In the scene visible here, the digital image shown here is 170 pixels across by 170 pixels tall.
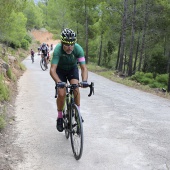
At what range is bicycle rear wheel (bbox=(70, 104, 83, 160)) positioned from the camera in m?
4.45

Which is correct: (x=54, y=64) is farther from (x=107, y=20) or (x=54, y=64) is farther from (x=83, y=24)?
(x=83, y=24)

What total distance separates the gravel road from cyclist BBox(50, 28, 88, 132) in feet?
2.46

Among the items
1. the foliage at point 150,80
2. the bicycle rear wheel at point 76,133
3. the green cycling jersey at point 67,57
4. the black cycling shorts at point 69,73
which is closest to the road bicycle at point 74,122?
the bicycle rear wheel at point 76,133

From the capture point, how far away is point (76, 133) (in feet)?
15.3

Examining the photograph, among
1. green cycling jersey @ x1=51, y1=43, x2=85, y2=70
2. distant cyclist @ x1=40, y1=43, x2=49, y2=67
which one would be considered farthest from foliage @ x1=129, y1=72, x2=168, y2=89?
green cycling jersey @ x1=51, y1=43, x2=85, y2=70

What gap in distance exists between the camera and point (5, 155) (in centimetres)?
473

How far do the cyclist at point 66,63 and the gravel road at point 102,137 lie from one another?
75 cm

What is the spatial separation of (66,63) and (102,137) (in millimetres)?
1803

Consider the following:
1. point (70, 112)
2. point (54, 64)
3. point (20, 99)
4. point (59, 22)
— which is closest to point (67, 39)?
point (54, 64)

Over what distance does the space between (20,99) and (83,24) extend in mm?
24076

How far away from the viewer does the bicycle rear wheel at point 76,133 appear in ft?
14.6

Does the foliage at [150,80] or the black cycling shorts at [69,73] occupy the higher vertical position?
the black cycling shorts at [69,73]

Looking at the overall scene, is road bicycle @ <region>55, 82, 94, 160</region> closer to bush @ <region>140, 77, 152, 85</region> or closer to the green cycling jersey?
the green cycling jersey

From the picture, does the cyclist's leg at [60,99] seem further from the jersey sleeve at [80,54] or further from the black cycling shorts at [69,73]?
the jersey sleeve at [80,54]
